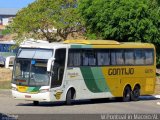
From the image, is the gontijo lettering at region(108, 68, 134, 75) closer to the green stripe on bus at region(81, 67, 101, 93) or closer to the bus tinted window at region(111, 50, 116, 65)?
the bus tinted window at region(111, 50, 116, 65)

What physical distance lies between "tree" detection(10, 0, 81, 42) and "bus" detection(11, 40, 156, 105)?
68.4ft

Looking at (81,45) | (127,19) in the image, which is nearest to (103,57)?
(81,45)

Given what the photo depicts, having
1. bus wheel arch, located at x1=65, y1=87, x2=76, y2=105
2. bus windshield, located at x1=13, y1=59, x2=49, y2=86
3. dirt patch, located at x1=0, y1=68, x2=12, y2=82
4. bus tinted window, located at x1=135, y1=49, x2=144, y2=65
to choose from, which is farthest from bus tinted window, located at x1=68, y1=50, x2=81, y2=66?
dirt patch, located at x1=0, y1=68, x2=12, y2=82

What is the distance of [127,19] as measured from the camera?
1774 inches

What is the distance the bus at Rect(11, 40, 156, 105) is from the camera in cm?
2520

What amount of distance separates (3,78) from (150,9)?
12870 mm

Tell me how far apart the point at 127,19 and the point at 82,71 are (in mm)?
18745

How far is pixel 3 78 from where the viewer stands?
4575 centimetres

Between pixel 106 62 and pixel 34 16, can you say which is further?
pixel 34 16

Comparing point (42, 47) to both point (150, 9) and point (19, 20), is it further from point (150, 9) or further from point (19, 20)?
point (19, 20)

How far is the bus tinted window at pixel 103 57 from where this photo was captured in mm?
28281

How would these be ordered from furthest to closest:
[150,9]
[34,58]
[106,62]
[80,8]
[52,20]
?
1. [52,20]
2. [80,8]
3. [150,9]
4. [106,62]
5. [34,58]

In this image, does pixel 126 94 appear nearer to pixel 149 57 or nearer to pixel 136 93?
pixel 136 93

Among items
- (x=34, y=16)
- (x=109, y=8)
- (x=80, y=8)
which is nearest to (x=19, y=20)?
(x=34, y=16)
